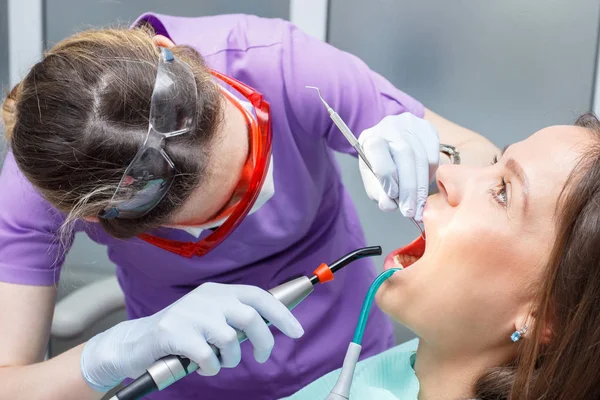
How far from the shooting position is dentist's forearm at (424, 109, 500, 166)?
1440 mm

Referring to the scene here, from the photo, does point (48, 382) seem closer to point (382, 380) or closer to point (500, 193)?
point (382, 380)

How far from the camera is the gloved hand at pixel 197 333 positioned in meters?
1.15

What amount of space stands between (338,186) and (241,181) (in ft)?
1.57

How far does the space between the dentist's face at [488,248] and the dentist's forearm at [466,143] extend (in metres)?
0.19

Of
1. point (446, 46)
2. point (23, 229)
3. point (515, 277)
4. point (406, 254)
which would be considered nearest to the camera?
point (515, 277)

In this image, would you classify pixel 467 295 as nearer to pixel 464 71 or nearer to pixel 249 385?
pixel 249 385

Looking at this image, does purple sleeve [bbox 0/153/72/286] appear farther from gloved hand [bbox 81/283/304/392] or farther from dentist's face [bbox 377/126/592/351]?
dentist's face [bbox 377/126/592/351]

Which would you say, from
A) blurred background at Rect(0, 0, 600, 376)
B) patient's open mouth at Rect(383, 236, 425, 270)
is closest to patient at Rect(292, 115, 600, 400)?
patient's open mouth at Rect(383, 236, 425, 270)

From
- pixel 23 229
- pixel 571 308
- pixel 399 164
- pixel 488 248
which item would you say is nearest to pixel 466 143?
pixel 399 164

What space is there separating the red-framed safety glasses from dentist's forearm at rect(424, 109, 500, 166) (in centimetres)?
43

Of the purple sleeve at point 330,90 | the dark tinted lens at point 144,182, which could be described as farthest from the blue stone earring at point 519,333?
the dark tinted lens at point 144,182

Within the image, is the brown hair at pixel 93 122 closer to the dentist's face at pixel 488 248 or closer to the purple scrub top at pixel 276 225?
the purple scrub top at pixel 276 225

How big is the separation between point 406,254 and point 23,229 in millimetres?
723

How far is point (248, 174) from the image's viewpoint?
4.03 ft
